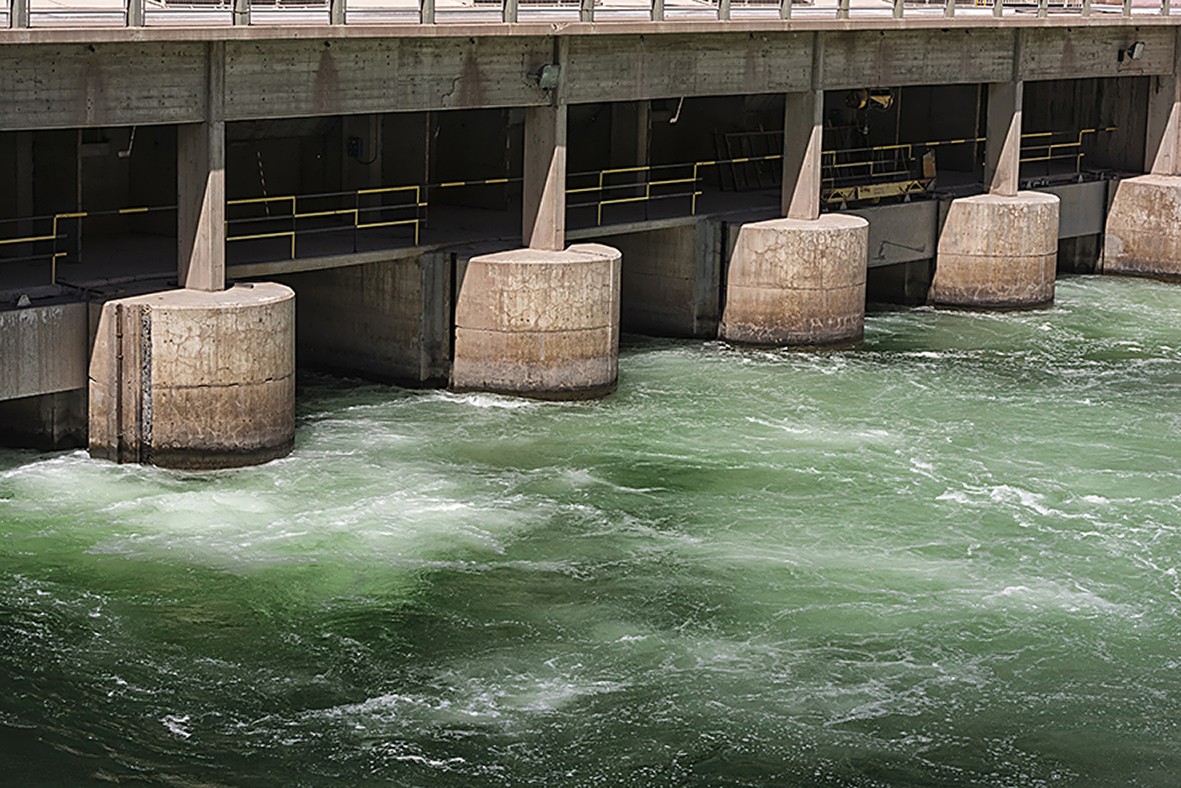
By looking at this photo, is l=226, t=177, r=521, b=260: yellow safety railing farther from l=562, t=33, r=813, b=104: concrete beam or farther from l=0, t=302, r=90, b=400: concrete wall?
l=0, t=302, r=90, b=400: concrete wall

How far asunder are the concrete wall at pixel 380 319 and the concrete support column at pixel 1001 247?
12399 mm

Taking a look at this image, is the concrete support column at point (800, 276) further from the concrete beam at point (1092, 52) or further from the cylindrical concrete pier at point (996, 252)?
the concrete beam at point (1092, 52)

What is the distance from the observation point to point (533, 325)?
94.2 ft

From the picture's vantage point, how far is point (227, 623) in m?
19.3

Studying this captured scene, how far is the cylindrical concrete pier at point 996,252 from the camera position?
37.5 meters

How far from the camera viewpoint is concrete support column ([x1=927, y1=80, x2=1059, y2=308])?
1478 inches

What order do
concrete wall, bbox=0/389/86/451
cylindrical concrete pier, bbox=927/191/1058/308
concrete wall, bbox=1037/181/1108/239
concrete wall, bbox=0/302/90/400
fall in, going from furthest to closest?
concrete wall, bbox=1037/181/1108/239, cylindrical concrete pier, bbox=927/191/1058/308, concrete wall, bbox=0/389/86/451, concrete wall, bbox=0/302/90/400

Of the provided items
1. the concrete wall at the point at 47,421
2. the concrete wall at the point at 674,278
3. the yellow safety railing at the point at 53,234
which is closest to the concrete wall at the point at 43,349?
the concrete wall at the point at 47,421

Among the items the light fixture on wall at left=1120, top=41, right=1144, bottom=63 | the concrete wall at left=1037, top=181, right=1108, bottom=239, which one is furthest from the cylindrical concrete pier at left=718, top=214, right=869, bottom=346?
the light fixture on wall at left=1120, top=41, right=1144, bottom=63

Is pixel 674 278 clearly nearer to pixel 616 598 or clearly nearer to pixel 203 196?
pixel 203 196

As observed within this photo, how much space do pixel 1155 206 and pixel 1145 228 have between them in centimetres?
49

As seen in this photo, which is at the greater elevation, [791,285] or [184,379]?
[791,285]

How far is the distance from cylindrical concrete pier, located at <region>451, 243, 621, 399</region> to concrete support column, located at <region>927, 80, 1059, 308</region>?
1074 cm

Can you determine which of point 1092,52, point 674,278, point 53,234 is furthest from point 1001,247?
point 53,234
